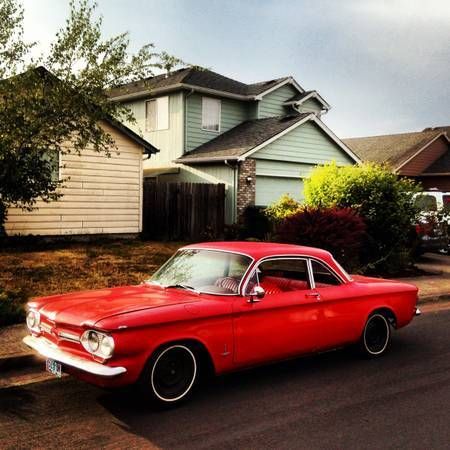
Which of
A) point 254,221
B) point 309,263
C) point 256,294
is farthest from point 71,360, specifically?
point 254,221

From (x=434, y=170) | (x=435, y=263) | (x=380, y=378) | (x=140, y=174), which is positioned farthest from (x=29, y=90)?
(x=434, y=170)

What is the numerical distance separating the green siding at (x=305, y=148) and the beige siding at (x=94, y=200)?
4900 mm

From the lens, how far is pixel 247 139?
71.2 ft

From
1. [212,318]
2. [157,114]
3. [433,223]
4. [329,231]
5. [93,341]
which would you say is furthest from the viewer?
[157,114]

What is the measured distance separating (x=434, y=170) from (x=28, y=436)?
3391 cm

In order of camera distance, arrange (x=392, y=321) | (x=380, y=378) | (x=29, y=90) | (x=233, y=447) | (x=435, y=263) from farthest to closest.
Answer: (x=435, y=263) < (x=29, y=90) < (x=392, y=321) < (x=380, y=378) < (x=233, y=447)

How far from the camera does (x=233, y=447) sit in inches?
162

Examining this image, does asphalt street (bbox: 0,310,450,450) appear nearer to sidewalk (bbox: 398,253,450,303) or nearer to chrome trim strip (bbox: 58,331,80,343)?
chrome trim strip (bbox: 58,331,80,343)

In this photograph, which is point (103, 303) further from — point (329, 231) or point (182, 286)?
point (329, 231)

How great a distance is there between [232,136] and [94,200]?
763 centimetres

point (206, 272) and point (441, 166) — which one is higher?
point (441, 166)

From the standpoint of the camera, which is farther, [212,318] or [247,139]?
[247,139]

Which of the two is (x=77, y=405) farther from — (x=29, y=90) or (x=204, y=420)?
(x=29, y=90)

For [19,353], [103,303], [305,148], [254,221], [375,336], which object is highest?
[305,148]
